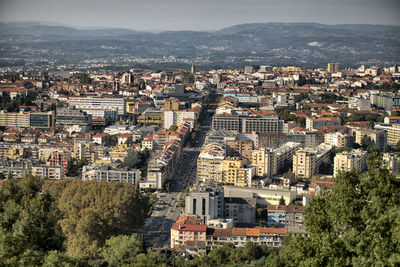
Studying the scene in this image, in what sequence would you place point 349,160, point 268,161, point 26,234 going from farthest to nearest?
point 268,161, point 349,160, point 26,234

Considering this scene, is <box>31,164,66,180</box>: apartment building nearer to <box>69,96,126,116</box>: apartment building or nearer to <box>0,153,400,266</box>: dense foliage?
<box>0,153,400,266</box>: dense foliage

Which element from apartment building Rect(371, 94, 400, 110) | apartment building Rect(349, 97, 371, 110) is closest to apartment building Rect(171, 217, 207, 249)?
apartment building Rect(349, 97, 371, 110)

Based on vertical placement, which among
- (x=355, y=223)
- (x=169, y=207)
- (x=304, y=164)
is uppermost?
(x=355, y=223)

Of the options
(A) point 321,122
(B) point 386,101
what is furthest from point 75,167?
(B) point 386,101

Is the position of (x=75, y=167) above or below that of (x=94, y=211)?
below

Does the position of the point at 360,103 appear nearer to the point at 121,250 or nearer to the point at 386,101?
the point at 386,101

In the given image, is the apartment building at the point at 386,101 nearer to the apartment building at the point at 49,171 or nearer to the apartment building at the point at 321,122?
the apartment building at the point at 321,122

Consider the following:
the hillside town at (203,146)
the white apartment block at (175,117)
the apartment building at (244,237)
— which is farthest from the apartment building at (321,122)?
the apartment building at (244,237)
